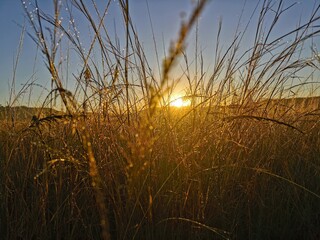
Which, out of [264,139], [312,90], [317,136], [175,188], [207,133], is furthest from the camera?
[312,90]

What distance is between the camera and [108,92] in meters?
1.42

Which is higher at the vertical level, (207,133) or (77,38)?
(77,38)

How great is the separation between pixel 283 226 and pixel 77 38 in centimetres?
113

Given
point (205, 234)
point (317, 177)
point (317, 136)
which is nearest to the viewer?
point (205, 234)

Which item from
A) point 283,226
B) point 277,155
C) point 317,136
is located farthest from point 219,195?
point 317,136

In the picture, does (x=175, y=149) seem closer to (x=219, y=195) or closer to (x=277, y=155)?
(x=219, y=195)

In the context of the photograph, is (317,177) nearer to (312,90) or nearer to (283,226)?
(283,226)

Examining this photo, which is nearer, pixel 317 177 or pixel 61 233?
pixel 61 233

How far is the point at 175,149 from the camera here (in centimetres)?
144

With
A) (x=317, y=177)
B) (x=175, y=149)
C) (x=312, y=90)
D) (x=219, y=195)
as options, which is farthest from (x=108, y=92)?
(x=312, y=90)

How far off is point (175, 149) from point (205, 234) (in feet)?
1.24

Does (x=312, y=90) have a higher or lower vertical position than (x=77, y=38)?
lower

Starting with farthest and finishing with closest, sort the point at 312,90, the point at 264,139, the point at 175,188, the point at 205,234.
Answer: the point at 312,90 < the point at 264,139 < the point at 175,188 < the point at 205,234

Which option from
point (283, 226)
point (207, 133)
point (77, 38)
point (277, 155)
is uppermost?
point (77, 38)
